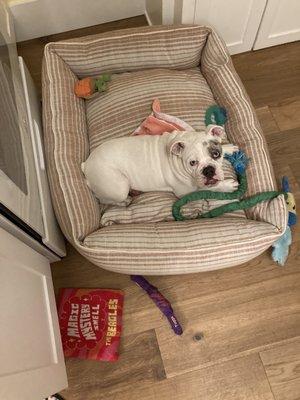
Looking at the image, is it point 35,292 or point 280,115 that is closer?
point 35,292

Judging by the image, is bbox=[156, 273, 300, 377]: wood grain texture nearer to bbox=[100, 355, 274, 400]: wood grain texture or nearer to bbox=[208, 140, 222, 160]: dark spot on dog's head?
bbox=[100, 355, 274, 400]: wood grain texture

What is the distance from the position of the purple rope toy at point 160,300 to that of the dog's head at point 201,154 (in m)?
0.56

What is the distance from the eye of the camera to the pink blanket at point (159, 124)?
5.74 feet

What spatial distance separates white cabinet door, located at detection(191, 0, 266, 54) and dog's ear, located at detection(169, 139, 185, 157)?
2.91 ft

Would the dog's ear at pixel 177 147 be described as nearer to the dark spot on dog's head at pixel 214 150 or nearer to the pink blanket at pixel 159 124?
the dark spot on dog's head at pixel 214 150

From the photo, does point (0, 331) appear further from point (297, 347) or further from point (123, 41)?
point (123, 41)

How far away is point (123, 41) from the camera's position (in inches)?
74.2

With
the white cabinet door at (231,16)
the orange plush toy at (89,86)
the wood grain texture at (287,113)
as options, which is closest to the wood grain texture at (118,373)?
the orange plush toy at (89,86)

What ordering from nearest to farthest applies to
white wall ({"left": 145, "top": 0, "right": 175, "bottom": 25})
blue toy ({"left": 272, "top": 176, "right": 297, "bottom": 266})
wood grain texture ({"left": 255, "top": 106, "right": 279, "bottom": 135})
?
blue toy ({"left": 272, "top": 176, "right": 297, "bottom": 266}) < white wall ({"left": 145, "top": 0, "right": 175, "bottom": 25}) < wood grain texture ({"left": 255, "top": 106, "right": 279, "bottom": 135})

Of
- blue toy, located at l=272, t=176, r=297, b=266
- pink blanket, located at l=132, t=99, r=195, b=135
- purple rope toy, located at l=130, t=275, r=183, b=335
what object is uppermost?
pink blanket, located at l=132, t=99, r=195, b=135

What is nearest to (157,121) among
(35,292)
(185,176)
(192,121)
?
(192,121)

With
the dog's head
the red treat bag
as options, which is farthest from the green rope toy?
the red treat bag

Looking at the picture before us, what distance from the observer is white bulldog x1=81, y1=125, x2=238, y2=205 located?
4.82 ft

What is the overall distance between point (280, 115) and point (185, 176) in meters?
0.96
